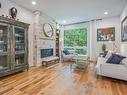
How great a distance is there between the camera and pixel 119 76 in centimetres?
297

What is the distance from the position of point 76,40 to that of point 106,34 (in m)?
2.15

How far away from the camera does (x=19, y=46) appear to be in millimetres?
3842

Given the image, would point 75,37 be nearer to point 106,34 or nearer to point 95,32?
point 95,32

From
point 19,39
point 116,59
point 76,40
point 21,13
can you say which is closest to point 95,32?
point 76,40

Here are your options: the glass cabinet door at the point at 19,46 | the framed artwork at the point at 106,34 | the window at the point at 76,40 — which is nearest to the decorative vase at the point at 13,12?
the glass cabinet door at the point at 19,46

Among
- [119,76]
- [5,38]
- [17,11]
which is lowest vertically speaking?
[119,76]

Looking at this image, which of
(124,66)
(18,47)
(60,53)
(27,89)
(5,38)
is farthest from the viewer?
(60,53)

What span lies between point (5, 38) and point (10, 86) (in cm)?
156

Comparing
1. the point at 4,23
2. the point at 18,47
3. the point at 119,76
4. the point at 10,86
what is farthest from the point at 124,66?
the point at 4,23

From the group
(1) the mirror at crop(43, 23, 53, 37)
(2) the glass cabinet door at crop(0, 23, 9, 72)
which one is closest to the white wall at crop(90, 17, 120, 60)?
(1) the mirror at crop(43, 23, 53, 37)

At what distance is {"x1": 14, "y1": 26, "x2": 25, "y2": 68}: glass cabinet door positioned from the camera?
365 centimetres

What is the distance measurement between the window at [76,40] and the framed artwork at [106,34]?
Result: 1038mm

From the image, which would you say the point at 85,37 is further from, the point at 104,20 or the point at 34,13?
the point at 34,13

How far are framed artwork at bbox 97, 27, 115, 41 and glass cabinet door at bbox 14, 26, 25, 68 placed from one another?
4507 mm
